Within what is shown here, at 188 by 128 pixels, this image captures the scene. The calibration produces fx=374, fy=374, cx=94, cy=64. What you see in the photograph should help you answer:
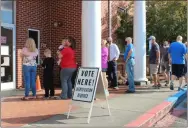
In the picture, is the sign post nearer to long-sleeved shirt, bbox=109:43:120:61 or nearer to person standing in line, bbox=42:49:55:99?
person standing in line, bbox=42:49:55:99

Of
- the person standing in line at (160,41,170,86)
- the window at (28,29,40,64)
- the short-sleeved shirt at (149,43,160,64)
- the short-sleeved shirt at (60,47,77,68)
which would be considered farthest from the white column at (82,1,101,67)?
the person standing in line at (160,41,170,86)

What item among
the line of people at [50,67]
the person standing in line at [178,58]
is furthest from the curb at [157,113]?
the line of people at [50,67]

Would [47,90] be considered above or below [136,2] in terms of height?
Answer: below

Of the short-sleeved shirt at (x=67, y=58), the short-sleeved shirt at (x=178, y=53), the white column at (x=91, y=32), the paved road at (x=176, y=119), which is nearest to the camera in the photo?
the paved road at (x=176, y=119)

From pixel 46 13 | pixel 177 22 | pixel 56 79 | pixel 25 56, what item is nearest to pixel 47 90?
pixel 25 56

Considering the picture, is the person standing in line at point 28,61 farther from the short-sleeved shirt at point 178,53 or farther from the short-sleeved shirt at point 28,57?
the short-sleeved shirt at point 178,53

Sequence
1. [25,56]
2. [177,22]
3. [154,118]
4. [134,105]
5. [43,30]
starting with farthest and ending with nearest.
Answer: [177,22]
[43,30]
[25,56]
[134,105]
[154,118]

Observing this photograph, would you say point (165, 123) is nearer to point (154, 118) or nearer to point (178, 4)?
point (154, 118)

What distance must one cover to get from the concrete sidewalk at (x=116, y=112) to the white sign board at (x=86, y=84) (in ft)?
1.38

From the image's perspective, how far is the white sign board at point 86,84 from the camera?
23.9 ft

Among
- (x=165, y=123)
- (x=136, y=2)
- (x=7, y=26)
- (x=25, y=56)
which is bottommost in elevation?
(x=165, y=123)

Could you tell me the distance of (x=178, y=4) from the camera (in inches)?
689

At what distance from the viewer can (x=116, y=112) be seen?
8078mm

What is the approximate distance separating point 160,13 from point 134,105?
9.17 m
